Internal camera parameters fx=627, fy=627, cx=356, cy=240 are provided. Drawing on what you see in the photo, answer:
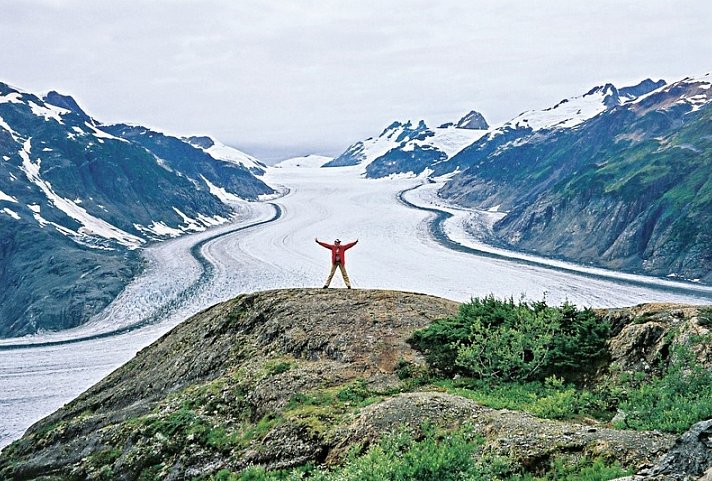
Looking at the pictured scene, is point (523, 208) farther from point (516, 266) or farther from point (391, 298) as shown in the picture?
point (391, 298)

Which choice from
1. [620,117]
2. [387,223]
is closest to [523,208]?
[387,223]

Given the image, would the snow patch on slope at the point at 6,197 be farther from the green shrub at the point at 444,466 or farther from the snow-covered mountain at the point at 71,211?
the green shrub at the point at 444,466

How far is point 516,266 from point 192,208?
103 meters

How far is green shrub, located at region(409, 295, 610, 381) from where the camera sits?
644 inches

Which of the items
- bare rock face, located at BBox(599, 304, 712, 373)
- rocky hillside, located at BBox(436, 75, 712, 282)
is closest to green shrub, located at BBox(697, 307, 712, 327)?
bare rock face, located at BBox(599, 304, 712, 373)

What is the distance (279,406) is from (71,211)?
5556 inches

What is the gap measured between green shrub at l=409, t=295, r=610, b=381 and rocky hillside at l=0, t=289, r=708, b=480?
2.57 feet

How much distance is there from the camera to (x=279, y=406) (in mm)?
16062

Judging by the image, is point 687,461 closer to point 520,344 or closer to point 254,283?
point 520,344

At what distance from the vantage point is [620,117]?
192750mm

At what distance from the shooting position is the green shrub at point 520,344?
53.7ft

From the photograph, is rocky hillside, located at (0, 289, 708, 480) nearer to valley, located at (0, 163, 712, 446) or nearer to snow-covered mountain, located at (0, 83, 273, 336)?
valley, located at (0, 163, 712, 446)

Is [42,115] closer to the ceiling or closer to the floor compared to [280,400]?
closer to the ceiling

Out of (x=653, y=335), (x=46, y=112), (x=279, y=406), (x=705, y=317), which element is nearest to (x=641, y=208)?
(x=653, y=335)
